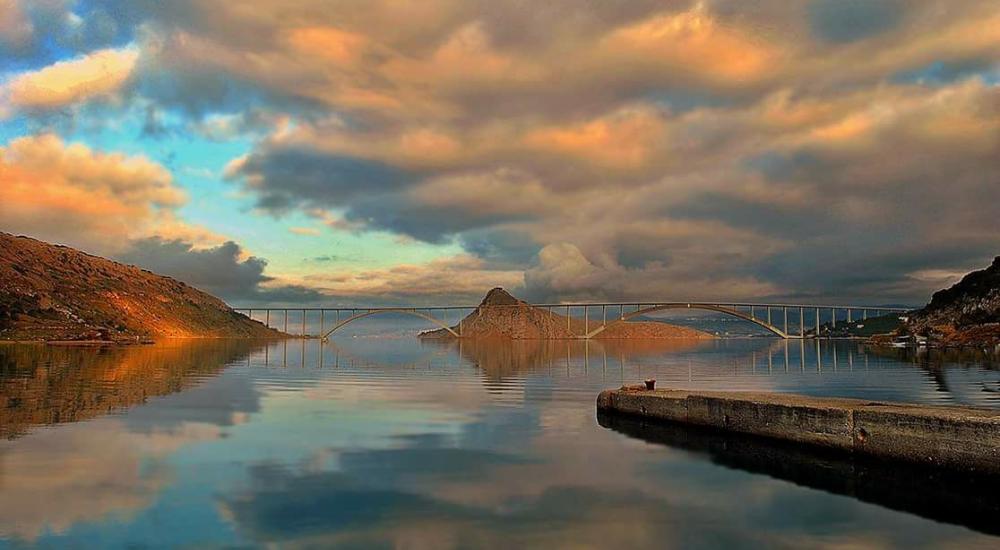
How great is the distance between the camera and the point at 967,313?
156375 millimetres

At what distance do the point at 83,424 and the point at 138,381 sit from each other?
22787 millimetres

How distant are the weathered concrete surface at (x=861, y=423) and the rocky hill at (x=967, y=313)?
118756 mm

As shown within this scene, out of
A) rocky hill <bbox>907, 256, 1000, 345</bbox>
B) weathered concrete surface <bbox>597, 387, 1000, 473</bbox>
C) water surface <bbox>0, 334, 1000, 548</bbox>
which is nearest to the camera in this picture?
water surface <bbox>0, 334, 1000, 548</bbox>

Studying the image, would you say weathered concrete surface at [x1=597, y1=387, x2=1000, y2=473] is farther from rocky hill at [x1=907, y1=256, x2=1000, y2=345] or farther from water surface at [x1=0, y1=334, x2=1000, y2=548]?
rocky hill at [x1=907, y1=256, x2=1000, y2=345]

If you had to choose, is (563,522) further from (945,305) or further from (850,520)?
(945,305)

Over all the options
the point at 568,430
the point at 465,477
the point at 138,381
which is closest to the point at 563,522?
the point at 465,477

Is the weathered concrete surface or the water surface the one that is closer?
the water surface

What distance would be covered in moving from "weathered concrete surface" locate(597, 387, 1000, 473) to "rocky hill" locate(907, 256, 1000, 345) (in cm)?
11876

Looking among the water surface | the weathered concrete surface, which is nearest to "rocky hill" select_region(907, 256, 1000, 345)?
the weathered concrete surface

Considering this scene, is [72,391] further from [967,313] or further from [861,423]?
[967,313]

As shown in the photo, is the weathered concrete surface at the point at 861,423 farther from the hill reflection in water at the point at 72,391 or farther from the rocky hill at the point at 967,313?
the rocky hill at the point at 967,313

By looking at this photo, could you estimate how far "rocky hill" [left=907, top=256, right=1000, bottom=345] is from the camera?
5084 inches

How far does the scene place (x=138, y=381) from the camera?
4462cm

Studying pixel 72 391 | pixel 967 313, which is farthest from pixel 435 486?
pixel 967 313
